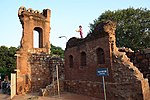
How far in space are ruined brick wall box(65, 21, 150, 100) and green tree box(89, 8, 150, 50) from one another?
14564 mm

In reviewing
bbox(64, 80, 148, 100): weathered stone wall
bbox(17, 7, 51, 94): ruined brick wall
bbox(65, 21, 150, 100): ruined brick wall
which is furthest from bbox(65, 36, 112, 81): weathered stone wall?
bbox(17, 7, 51, 94): ruined brick wall

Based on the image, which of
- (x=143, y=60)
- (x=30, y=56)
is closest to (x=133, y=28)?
(x=143, y=60)

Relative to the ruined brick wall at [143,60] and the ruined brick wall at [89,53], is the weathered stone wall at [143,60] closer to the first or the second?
the ruined brick wall at [143,60]

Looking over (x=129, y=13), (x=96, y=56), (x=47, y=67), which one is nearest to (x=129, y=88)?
(x=96, y=56)

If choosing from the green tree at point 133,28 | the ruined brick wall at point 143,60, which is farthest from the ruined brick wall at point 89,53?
the green tree at point 133,28

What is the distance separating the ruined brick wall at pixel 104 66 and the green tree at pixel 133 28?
14564mm

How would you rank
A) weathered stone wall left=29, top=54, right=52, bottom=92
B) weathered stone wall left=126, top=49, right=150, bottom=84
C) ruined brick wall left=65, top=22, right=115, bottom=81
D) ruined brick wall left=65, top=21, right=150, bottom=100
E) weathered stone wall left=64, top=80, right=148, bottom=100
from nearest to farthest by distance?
1. weathered stone wall left=64, top=80, right=148, bottom=100
2. ruined brick wall left=65, top=21, right=150, bottom=100
3. ruined brick wall left=65, top=22, right=115, bottom=81
4. weathered stone wall left=126, top=49, right=150, bottom=84
5. weathered stone wall left=29, top=54, right=52, bottom=92

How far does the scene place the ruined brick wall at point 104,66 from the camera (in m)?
10.5

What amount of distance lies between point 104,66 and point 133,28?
57.7 ft

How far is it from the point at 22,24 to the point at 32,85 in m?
6.23

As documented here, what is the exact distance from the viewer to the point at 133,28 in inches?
1107

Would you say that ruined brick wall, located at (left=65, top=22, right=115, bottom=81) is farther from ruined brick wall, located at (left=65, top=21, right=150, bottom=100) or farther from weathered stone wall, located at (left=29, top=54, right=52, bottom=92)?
weathered stone wall, located at (left=29, top=54, right=52, bottom=92)

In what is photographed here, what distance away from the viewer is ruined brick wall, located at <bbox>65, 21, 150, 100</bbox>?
10458 mm

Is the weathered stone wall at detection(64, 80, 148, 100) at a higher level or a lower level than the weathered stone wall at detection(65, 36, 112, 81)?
lower
